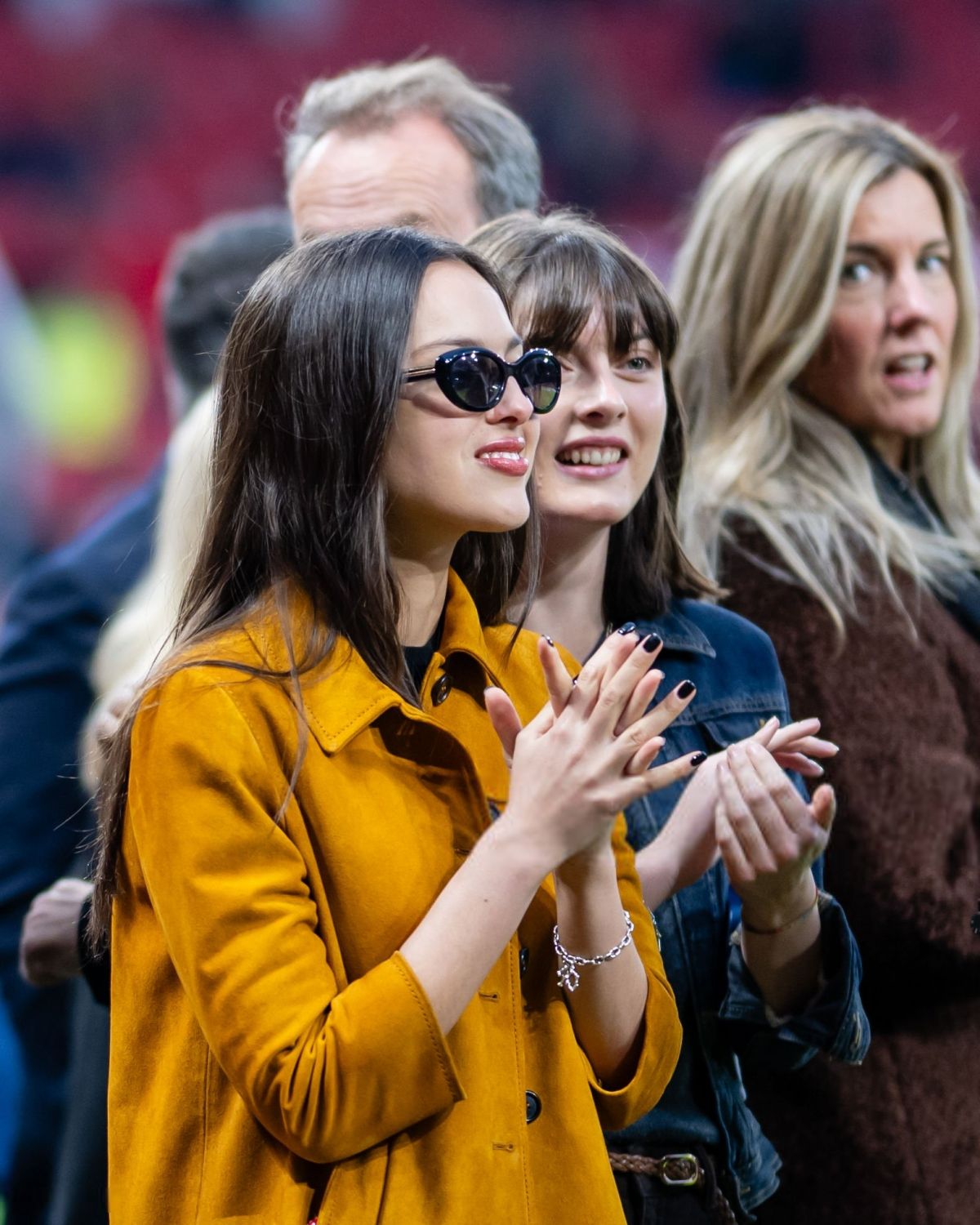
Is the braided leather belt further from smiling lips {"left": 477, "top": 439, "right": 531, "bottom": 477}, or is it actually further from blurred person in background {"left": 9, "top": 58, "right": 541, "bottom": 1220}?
blurred person in background {"left": 9, "top": 58, "right": 541, "bottom": 1220}

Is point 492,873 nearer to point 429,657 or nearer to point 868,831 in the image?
point 429,657

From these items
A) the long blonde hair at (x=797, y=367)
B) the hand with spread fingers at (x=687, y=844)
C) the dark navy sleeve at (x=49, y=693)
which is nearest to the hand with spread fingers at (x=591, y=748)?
the hand with spread fingers at (x=687, y=844)

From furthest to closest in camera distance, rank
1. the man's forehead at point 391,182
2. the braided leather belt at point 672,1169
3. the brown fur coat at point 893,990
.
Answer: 1. the man's forehead at point 391,182
2. the brown fur coat at point 893,990
3. the braided leather belt at point 672,1169

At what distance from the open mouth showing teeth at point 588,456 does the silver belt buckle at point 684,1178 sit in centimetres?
76

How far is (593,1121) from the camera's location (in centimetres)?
166

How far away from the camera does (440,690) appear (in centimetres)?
172

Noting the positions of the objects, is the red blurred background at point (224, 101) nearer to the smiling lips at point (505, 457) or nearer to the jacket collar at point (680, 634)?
the jacket collar at point (680, 634)

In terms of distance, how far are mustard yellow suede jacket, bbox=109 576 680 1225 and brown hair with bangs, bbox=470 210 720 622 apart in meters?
0.46

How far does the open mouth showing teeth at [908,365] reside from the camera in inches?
103

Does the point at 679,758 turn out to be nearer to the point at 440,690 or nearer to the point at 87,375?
the point at 440,690

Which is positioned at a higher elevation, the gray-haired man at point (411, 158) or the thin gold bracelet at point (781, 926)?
the gray-haired man at point (411, 158)

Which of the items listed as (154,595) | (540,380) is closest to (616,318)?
(540,380)

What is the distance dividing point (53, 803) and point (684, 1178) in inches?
57.5

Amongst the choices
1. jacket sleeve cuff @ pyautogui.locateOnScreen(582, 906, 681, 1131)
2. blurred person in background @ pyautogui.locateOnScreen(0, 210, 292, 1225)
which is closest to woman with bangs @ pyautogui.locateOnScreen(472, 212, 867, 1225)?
jacket sleeve cuff @ pyautogui.locateOnScreen(582, 906, 681, 1131)
